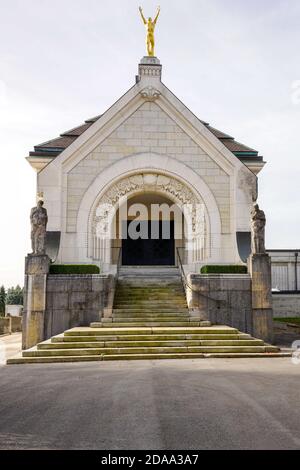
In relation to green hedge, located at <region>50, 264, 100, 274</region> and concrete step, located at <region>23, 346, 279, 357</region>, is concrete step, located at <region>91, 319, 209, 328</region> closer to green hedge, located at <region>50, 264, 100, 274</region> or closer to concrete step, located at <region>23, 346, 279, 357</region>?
concrete step, located at <region>23, 346, 279, 357</region>

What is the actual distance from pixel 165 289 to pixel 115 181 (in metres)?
5.86

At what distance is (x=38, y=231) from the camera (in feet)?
54.7

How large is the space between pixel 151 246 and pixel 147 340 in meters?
12.0

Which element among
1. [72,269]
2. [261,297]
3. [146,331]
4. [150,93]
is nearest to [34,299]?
[72,269]

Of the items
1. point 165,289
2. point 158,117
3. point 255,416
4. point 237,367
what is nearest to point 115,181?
point 158,117

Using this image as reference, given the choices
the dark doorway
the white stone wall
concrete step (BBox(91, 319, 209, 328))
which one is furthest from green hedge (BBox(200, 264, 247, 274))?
the dark doorway

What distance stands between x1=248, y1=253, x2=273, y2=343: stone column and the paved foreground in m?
5.58

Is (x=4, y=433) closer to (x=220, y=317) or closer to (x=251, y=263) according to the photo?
(x=220, y=317)

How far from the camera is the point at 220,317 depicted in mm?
16203

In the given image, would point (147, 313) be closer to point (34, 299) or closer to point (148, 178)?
point (34, 299)

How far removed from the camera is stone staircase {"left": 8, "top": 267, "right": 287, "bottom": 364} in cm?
1226

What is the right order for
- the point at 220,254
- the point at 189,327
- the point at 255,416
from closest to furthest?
the point at 255,416, the point at 189,327, the point at 220,254

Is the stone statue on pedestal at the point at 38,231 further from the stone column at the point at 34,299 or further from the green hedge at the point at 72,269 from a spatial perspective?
the green hedge at the point at 72,269

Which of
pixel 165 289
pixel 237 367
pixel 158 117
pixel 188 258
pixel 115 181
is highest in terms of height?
pixel 158 117
